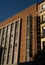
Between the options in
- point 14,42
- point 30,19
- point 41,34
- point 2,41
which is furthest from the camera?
point 2,41

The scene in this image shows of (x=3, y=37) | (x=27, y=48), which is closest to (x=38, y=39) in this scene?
(x=27, y=48)

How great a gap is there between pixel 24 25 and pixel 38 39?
22.6 ft

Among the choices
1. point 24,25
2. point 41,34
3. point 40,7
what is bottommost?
point 41,34

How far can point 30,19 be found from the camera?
45.4 m

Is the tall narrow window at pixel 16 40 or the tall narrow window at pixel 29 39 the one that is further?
the tall narrow window at pixel 16 40

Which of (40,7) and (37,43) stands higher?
(40,7)

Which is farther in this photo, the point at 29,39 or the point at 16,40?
the point at 16,40

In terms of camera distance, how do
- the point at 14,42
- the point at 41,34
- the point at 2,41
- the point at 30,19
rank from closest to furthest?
the point at 41,34 → the point at 30,19 → the point at 14,42 → the point at 2,41

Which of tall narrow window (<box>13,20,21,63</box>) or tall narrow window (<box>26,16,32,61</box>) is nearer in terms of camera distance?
tall narrow window (<box>26,16,32,61</box>)

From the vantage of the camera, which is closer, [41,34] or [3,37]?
[41,34]

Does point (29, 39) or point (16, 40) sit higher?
point (16, 40)

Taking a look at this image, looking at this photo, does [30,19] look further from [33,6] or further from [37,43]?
[37,43]

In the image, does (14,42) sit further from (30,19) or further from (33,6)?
(33,6)

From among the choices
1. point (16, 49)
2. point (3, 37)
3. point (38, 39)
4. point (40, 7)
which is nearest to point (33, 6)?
point (40, 7)
